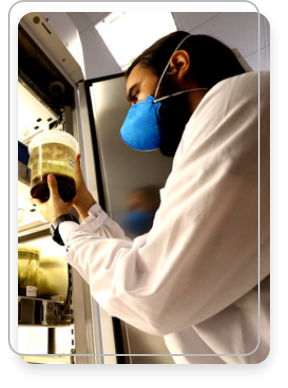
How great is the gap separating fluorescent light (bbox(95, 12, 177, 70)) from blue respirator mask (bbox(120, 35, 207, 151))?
0.09m

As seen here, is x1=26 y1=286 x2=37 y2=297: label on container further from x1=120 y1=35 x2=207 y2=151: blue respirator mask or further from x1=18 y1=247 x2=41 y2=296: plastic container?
x1=120 y1=35 x2=207 y2=151: blue respirator mask

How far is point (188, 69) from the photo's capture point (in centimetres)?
76

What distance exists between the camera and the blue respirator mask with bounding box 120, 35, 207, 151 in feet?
2.61

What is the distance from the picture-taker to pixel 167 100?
0.78 metres

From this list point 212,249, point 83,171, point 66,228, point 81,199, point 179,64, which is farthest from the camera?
point 83,171

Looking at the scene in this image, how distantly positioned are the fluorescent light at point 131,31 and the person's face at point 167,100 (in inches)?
4.0

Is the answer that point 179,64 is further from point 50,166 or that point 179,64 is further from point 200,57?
point 50,166

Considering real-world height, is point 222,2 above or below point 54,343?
above

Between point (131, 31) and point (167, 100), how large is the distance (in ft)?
0.84

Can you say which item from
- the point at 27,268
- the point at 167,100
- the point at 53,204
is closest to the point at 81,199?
the point at 53,204

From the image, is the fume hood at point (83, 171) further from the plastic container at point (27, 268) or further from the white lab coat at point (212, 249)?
the white lab coat at point (212, 249)
